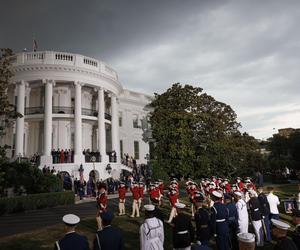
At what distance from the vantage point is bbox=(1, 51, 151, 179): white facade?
33.3 meters

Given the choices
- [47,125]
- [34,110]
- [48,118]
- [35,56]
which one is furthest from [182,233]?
[34,110]

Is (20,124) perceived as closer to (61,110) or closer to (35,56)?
(61,110)

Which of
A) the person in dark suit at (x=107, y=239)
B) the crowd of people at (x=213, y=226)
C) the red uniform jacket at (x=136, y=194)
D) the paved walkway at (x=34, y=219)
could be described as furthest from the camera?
the red uniform jacket at (x=136, y=194)

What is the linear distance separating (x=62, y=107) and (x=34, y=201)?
1640 centimetres

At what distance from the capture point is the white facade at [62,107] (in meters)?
33.3

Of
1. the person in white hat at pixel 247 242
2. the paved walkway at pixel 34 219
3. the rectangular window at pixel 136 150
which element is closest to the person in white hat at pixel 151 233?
the person in white hat at pixel 247 242

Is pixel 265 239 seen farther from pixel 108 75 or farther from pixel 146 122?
pixel 146 122

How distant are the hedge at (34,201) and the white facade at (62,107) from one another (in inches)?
336

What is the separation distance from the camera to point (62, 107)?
36594mm

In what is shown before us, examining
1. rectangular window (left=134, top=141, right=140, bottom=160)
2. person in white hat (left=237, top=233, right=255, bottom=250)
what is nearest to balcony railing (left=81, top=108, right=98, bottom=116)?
rectangular window (left=134, top=141, right=140, bottom=160)

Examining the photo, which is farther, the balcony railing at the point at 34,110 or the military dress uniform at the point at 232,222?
the balcony railing at the point at 34,110

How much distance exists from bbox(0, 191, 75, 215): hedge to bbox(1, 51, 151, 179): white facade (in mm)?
8537

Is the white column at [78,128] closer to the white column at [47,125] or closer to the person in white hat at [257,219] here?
the white column at [47,125]

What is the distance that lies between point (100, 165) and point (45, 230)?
65.6ft
